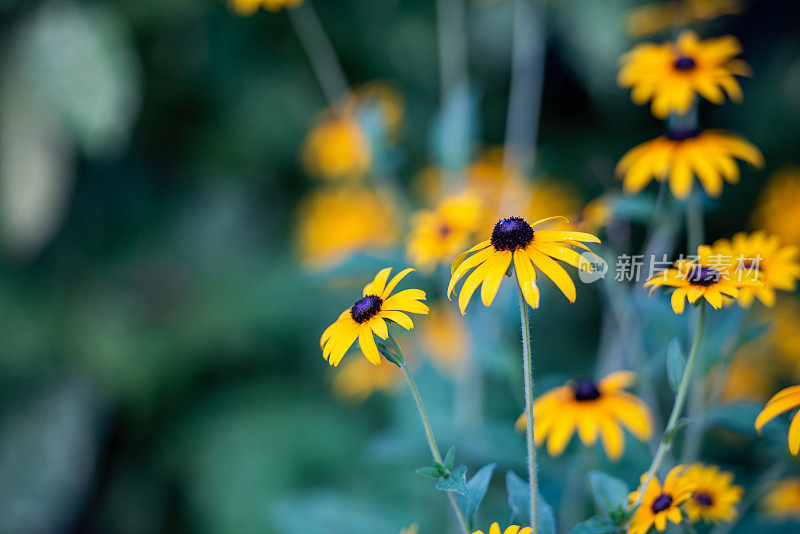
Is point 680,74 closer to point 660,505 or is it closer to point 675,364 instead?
point 675,364

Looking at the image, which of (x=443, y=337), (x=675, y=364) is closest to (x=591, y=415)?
(x=675, y=364)

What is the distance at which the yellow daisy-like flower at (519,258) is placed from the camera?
18.8 inches

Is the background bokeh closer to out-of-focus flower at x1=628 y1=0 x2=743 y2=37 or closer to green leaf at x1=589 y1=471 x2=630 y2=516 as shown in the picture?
out-of-focus flower at x1=628 y1=0 x2=743 y2=37

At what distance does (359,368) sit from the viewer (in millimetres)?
1419

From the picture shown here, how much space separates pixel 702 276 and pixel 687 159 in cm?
27

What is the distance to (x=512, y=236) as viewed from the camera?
495 millimetres

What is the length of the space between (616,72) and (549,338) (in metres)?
0.62

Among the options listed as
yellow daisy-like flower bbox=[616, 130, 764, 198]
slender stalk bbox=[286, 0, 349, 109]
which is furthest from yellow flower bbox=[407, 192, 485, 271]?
slender stalk bbox=[286, 0, 349, 109]

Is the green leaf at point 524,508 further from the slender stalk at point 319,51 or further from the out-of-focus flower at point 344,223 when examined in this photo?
the slender stalk at point 319,51

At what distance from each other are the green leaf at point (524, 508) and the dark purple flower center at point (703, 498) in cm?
15

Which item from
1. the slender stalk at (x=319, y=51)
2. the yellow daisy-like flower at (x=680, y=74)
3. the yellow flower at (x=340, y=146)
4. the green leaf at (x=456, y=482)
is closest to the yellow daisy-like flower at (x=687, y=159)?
the yellow daisy-like flower at (x=680, y=74)

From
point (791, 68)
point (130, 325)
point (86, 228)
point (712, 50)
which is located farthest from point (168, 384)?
point (791, 68)

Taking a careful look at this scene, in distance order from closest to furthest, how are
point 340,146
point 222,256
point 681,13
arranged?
point 681,13, point 340,146, point 222,256

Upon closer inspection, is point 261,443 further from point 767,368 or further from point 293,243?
point 767,368
